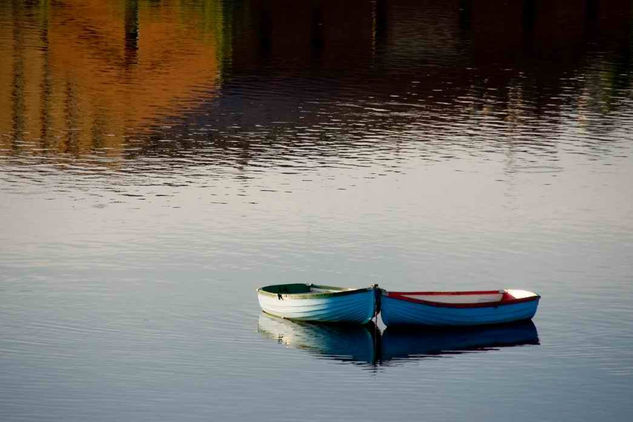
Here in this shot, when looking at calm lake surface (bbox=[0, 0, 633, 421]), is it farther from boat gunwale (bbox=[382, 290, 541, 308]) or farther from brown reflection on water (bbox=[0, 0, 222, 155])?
boat gunwale (bbox=[382, 290, 541, 308])

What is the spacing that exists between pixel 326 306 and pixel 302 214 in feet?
50.4

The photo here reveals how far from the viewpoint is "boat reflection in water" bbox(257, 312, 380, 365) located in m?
45.7

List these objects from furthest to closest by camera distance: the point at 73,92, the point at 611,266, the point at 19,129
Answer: the point at 73,92
the point at 19,129
the point at 611,266

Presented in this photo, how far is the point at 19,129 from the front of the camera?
78688 mm

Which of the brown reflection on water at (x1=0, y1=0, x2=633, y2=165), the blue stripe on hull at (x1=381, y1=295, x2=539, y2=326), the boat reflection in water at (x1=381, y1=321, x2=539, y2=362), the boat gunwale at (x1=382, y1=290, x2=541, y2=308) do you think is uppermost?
the brown reflection on water at (x1=0, y1=0, x2=633, y2=165)

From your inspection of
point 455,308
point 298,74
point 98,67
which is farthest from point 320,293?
point 98,67

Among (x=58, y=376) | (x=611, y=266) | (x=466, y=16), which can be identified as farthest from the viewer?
(x=466, y=16)

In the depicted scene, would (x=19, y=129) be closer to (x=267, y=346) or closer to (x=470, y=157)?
(x=470, y=157)

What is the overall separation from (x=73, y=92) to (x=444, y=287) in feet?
136

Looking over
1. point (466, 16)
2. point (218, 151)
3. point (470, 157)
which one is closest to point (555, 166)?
point (470, 157)

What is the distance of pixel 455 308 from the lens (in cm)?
4722

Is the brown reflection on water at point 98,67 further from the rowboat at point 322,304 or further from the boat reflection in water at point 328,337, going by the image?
the boat reflection in water at point 328,337

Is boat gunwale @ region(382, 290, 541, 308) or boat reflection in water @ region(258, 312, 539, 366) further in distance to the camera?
boat gunwale @ region(382, 290, 541, 308)

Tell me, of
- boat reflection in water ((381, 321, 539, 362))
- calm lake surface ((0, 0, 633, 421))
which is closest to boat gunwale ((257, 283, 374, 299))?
calm lake surface ((0, 0, 633, 421))
